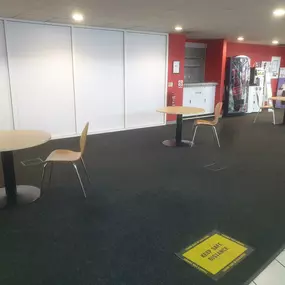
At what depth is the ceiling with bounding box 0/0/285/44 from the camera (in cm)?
355

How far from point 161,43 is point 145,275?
5.88 meters

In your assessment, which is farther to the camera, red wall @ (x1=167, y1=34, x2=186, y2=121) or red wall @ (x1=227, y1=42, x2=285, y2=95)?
red wall @ (x1=227, y1=42, x2=285, y2=95)

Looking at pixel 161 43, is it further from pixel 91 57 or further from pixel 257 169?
pixel 257 169

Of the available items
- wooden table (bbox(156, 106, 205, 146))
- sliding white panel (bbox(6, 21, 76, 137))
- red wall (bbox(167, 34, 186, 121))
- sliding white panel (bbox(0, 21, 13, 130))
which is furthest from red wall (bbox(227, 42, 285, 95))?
sliding white panel (bbox(0, 21, 13, 130))

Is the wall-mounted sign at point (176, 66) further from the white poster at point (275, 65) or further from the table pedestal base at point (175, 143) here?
the white poster at point (275, 65)

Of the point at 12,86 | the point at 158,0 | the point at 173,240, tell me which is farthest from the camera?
the point at 12,86

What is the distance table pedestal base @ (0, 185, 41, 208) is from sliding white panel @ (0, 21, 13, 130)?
227 cm

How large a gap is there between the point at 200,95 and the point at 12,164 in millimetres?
6322

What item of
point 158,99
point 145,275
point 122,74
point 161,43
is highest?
point 161,43

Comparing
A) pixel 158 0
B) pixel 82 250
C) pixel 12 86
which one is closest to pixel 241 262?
pixel 82 250

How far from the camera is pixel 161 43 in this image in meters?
6.84

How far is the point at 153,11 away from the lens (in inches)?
161

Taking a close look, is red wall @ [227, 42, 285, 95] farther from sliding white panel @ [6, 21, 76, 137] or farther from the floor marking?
the floor marking

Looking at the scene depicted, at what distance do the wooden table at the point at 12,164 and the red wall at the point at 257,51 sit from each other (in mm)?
7701
